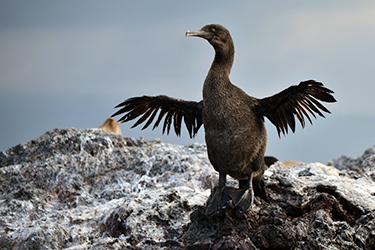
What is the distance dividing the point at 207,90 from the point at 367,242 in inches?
102

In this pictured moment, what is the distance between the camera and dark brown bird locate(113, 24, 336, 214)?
5145 mm

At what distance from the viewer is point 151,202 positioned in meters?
6.03

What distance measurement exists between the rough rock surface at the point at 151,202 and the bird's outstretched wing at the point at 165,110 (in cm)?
99

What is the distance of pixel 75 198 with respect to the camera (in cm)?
737

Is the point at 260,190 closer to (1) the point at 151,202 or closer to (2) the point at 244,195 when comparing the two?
(2) the point at 244,195

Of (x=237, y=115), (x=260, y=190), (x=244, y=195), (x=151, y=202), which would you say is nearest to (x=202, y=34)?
(x=237, y=115)

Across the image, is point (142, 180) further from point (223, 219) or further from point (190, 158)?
point (223, 219)

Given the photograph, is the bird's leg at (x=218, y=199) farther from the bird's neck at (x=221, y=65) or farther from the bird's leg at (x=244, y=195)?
the bird's neck at (x=221, y=65)

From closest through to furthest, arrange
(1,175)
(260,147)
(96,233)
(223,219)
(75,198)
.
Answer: (223,219), (260,147), (96,233), (75,198), (1,175)

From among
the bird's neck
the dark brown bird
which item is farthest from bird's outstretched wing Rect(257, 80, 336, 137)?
the bird's neck

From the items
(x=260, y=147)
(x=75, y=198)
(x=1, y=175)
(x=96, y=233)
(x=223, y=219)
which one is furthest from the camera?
(x=1, y=175)

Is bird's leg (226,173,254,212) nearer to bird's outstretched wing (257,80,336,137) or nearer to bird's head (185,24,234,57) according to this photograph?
bird's outstretched wing (257,80,336,137)

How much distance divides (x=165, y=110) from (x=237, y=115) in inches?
55.9

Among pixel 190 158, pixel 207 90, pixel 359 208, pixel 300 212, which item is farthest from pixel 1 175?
pixel 359 208
